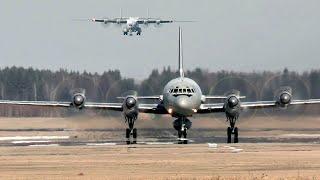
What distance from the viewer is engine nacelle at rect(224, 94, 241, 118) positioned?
57531 mm

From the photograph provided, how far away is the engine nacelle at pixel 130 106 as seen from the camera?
190ft

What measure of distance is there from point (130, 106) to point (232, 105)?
260 inches

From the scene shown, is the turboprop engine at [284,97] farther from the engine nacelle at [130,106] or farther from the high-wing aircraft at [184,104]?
the engine nacelle at [130,106]

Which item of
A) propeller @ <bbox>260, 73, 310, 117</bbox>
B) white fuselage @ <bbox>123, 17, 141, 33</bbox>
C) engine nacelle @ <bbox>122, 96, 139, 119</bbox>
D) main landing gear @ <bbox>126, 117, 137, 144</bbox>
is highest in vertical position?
white fuselage @ <bbox>123, 17, 141, 33</bbox>

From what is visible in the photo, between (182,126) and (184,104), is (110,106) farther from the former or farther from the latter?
(184,104)

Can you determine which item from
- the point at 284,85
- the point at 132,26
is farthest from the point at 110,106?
the point at 132,26

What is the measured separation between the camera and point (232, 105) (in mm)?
57562

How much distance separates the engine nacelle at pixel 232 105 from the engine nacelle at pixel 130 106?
5887mm

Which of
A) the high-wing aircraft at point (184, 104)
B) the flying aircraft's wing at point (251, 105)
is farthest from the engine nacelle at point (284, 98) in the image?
the flying aircraft's wing at point (251, 105)

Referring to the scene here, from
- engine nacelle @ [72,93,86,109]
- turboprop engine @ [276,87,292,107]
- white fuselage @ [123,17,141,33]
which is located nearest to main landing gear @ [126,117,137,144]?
engine nacelle @ [72,93,86,109]

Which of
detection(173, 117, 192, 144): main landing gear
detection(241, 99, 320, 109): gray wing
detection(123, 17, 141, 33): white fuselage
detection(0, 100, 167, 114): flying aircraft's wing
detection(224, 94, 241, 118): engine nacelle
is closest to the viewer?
detection(224, 94, 241, 118): engine nacelle

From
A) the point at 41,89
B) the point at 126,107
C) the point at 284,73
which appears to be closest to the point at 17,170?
the point at 126,107

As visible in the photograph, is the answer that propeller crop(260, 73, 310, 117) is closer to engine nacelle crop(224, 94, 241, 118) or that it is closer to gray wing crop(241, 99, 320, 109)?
gray wing crop(241, 99, 320, 109)

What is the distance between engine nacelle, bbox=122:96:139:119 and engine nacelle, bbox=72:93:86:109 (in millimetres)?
2919
